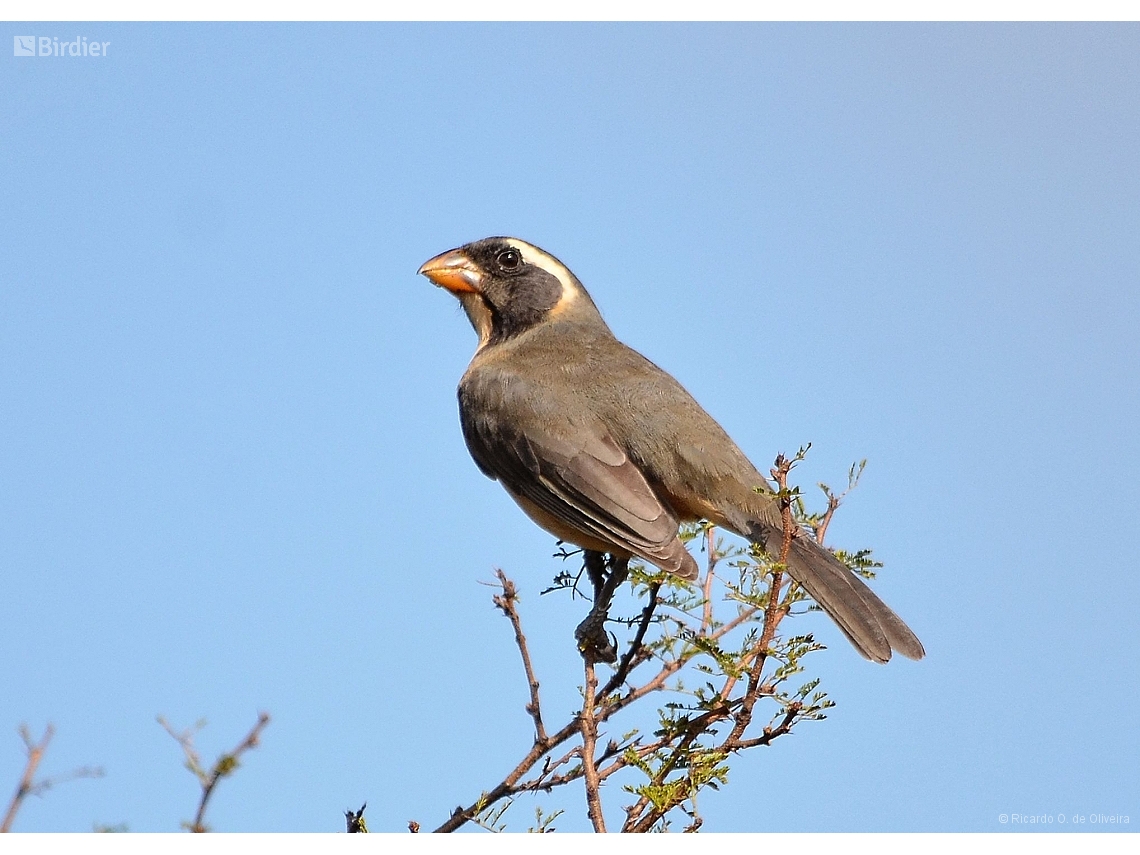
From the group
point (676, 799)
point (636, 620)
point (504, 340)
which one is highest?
point (504, 340)

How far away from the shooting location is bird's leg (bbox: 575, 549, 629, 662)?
507cm

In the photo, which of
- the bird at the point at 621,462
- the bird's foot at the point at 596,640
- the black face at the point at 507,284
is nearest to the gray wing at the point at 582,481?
the bird at the point at 621,462

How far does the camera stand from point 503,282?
25.0ft

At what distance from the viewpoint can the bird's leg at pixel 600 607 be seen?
5.07 metres

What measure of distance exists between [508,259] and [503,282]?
0.51 ft

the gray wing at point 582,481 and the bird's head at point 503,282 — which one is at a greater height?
the bird's head at point 503,282

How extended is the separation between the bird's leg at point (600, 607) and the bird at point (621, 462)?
8 cm

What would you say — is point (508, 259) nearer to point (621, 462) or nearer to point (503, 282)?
point (503, 282)

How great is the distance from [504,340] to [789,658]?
3.77 m

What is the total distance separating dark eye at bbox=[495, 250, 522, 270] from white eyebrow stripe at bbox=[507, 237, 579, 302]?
0.04m

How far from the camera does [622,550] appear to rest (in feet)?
18.9

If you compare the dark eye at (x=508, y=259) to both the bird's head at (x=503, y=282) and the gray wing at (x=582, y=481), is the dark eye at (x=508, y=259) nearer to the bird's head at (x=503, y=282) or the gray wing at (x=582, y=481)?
the bird's head at (x=503, y=282)
